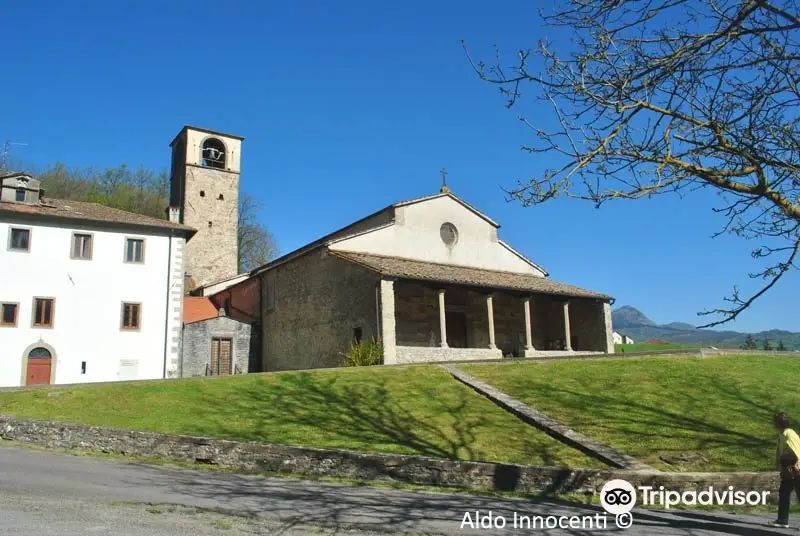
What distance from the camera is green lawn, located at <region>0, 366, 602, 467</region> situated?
38.7ft

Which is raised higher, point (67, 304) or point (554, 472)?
point (67, 304)

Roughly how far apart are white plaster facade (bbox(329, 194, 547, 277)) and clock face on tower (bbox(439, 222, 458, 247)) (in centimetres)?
15

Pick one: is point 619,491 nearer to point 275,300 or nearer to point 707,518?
point 707,518

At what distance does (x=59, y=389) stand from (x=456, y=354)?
14.2 m

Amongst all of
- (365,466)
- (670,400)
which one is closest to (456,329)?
(670,400)

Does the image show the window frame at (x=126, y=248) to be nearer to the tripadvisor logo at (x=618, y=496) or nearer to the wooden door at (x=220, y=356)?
the wooden door at (x=220, y=356)

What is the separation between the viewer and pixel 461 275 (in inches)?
1059

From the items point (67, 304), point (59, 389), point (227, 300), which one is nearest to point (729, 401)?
point (59, 389)

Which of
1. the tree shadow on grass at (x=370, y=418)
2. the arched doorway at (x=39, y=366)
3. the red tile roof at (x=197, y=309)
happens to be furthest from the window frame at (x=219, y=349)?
the tree shadow on grass at (x=370, y=418)

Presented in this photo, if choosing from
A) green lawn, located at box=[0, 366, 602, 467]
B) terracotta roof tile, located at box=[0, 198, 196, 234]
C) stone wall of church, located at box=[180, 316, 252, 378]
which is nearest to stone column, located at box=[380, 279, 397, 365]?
green lawn, located at box=[0, 366, 602, 467]

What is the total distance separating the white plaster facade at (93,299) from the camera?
2464 centimetres

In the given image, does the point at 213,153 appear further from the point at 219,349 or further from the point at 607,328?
the point at 607,328

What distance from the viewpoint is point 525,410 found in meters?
14.0

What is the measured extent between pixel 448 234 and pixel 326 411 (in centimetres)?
1718
